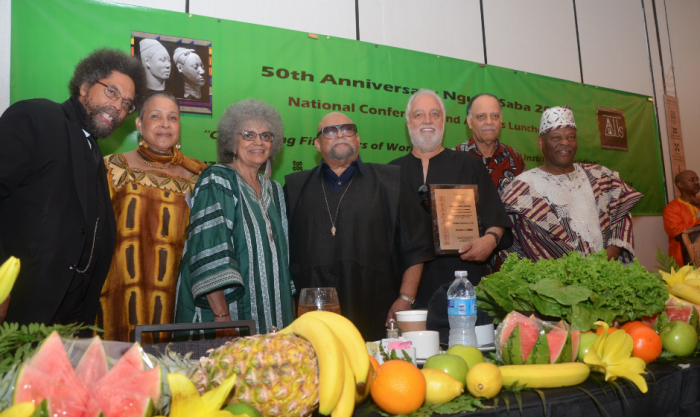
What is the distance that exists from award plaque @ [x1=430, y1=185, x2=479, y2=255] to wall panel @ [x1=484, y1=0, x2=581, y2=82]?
7.93 feet

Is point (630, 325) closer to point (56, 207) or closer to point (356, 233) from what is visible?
point (356, 233)

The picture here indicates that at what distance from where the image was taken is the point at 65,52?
306cm

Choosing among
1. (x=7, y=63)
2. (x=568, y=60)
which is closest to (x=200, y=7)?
(x=7, y=63)

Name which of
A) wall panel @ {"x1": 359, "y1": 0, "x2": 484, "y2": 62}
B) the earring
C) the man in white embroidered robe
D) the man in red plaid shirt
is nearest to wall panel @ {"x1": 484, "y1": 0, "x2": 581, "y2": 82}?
wall panel @ {"x1": 359, "y1": 0, "x2": 484, "y2": 62}

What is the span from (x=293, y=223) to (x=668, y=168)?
4.83 m

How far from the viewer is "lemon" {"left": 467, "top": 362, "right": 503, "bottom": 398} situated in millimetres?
1128

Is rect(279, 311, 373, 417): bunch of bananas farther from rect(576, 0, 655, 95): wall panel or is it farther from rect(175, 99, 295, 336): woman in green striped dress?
rect(576, 0, 655, 95): wall panel

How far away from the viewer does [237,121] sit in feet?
9.21

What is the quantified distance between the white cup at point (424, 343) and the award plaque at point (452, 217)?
52.0 inches

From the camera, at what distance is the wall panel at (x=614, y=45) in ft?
18.1

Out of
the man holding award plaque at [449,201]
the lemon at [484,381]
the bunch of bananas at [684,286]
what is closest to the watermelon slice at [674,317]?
the bunch of bananas at [684,286]

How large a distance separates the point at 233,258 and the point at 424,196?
1.23 m

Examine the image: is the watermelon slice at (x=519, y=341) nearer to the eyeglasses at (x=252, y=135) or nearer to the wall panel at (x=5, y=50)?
the eyeglasses at (x=252, y=135)

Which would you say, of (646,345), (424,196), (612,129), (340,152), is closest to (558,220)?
(424,196)
